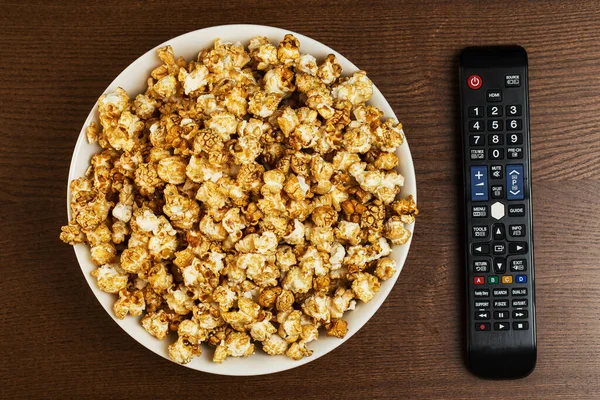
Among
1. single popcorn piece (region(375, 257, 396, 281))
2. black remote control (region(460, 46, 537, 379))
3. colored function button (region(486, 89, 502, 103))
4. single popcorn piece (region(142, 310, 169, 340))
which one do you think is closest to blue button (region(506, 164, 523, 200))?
black remote control (region(460, 46, 537, 379))

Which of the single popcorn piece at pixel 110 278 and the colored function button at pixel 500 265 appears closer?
the single popcorn piece at pixel 110 278

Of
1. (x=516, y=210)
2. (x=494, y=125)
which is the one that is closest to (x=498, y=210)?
(x=516, y=210)

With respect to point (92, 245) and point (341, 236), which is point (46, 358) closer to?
point (92, 245)

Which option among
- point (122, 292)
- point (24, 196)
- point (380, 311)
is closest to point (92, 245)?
point (122, 292)

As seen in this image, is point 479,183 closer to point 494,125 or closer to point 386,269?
point 494,125

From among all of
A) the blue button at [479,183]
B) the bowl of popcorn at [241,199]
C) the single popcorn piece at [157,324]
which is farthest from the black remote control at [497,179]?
the single popcorn piece at [157,324]

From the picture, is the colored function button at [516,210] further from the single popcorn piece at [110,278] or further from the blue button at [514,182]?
the single popcorn piece at [110,278]
